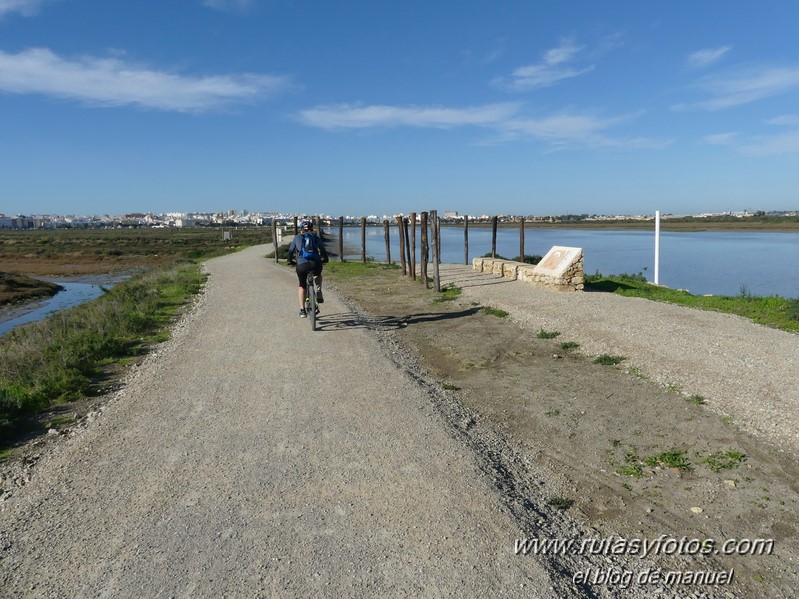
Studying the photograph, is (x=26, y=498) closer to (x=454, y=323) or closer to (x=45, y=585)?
(x=45, y=585)

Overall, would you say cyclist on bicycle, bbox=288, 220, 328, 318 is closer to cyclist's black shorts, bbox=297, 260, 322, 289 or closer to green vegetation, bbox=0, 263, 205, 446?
cyclist's black shorts, bbox=297, 260, 322, 289

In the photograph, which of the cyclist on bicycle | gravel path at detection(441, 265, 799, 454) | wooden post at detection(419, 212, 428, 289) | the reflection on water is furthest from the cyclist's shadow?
the reflection on water

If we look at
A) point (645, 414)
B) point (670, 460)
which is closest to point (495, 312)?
point (645, 414)

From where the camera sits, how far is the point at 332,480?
432 cm

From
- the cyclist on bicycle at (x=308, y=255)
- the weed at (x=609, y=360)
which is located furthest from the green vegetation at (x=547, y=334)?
the cyclist on bicycle at (x=308, y=255)

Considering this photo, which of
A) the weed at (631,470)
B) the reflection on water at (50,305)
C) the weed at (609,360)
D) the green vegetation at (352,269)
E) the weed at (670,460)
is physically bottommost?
the reflection on water at (50,305)

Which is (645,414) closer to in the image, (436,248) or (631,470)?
(631,470)

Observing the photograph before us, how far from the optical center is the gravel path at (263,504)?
10.4ft

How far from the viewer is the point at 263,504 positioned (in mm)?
3971

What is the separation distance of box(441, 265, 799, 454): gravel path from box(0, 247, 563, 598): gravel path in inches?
120

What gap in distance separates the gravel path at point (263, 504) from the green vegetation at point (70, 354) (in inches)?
30.1

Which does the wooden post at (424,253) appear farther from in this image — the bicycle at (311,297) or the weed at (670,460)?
the weed at (670,460)

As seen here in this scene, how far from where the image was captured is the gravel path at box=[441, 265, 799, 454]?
19.6 ft

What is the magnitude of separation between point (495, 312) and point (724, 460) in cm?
783
